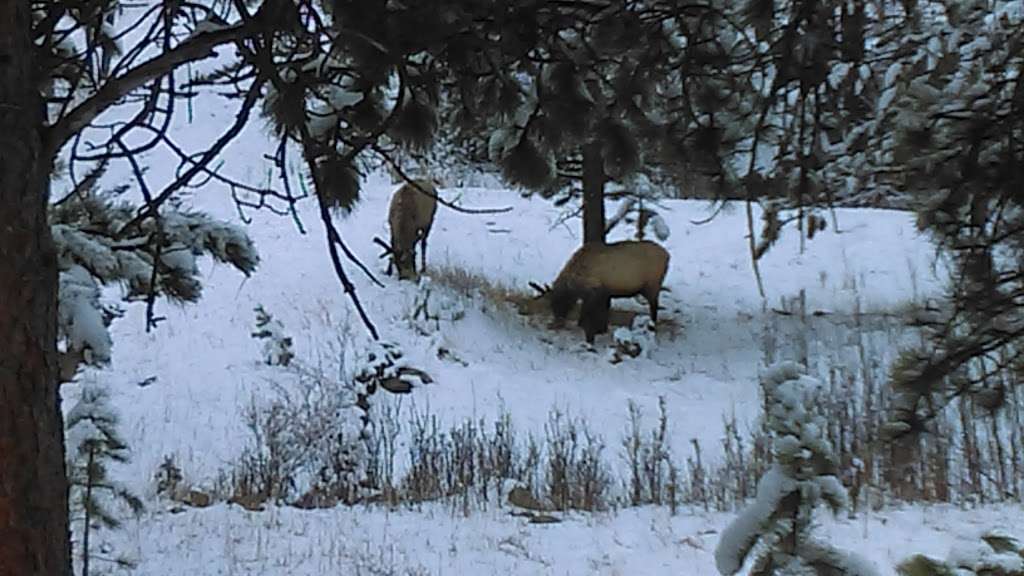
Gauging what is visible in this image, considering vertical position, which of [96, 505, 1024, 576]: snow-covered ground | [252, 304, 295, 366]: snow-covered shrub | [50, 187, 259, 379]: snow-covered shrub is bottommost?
[96, 505, 1024, 576]: snow-covered ground

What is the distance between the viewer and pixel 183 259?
8.67ft

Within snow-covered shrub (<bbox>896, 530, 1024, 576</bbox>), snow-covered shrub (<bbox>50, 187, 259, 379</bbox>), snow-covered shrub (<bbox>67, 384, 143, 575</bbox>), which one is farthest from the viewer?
snow-covered shrub (<bbox>67, 384, 143, 575</bbox>)

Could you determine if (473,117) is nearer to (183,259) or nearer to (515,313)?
(183,259)

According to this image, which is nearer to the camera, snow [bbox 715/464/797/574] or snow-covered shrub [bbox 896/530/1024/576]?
snow [bbox 715/464/797/574]

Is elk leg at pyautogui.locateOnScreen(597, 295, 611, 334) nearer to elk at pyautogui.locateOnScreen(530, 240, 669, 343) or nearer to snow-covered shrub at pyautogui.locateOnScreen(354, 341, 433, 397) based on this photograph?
elk at pyautogui.locateOnScreen(530, 240, 669, 343)

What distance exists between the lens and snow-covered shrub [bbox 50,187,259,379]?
228 cm

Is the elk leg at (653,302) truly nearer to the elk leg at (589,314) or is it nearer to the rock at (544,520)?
the elk leg at (589,314)

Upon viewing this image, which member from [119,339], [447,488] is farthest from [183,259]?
[119,339]

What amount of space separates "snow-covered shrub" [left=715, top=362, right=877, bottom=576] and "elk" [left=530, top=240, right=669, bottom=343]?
7.75m

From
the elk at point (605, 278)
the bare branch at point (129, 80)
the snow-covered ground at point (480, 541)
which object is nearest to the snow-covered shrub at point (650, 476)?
the snow-covered ground at point (480, 541)

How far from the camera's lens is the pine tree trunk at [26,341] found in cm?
168

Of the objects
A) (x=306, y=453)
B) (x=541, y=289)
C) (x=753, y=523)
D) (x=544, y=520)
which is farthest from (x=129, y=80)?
(x=541, y=289)

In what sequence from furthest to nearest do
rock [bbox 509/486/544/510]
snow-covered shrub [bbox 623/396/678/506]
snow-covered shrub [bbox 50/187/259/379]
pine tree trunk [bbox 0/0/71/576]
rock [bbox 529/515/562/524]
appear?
snow-covered shrub [bbox 623/396/678/506] → rock [bbox 509/486/544/510] → rock [bbox 529/515/562/524] → snow-covered shrub [bbox 50/187/259/379] → pine tree trunk [bbox 0/0/71/576]

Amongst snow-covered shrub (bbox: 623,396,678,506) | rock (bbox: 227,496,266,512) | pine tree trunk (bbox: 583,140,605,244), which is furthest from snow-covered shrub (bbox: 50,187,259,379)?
pine tree trunk (bbox: 583,140,605,244)
